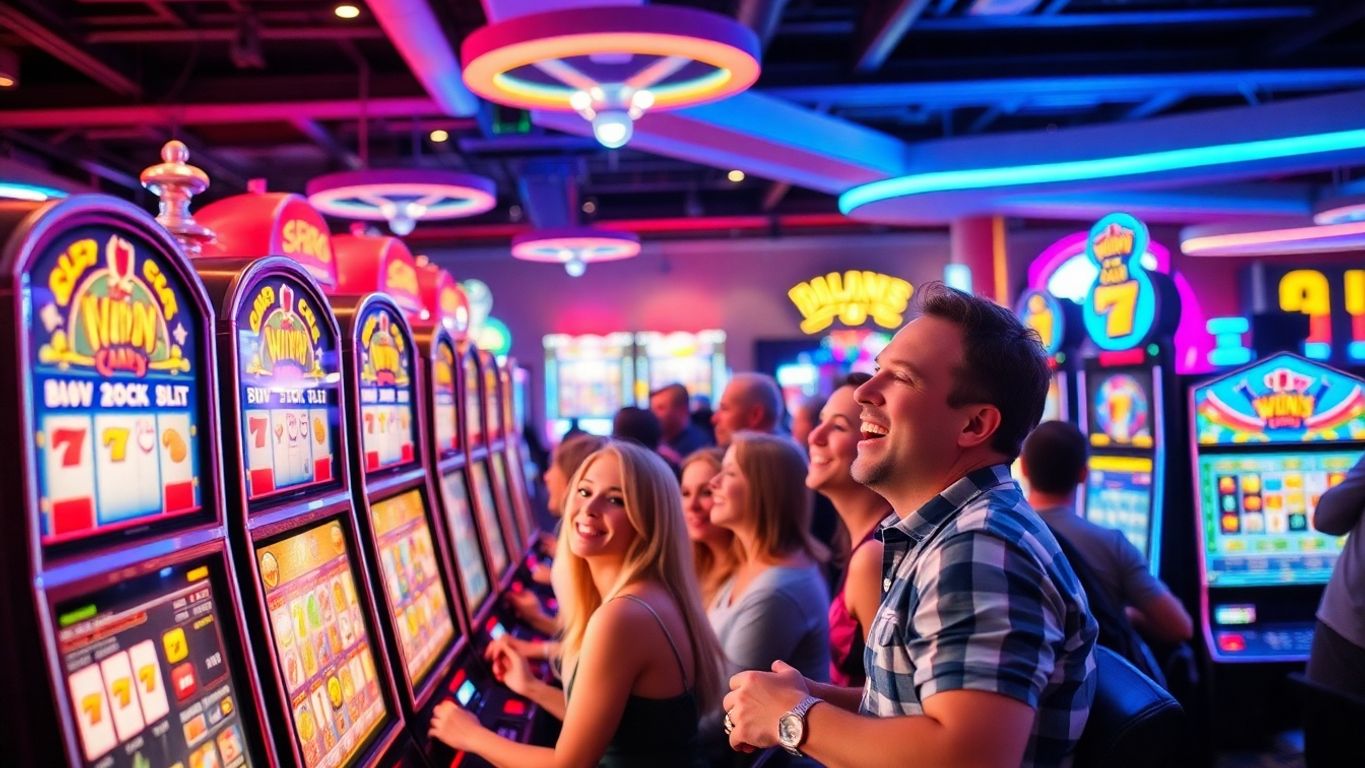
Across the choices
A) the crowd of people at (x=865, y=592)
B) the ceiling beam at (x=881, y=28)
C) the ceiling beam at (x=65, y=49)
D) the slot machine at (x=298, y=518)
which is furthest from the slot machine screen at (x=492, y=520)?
the ceiling beam at (x=65, y=49)

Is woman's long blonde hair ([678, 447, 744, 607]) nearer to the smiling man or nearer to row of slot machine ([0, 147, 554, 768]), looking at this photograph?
row of slot machine ([0, 147, 554, 768])

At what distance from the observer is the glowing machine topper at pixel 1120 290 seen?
484 centimetres

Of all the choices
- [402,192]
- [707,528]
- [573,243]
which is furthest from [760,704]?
[573,243]

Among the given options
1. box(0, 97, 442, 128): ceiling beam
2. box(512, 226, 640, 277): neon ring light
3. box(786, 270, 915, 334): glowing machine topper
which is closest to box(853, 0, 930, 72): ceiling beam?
box(0, 97, 442, 128): ceiling beam

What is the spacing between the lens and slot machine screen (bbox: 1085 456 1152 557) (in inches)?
183

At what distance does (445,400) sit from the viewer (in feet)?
11.9

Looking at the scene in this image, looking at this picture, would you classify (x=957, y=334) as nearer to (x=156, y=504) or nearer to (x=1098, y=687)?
(x=1098, y=687)

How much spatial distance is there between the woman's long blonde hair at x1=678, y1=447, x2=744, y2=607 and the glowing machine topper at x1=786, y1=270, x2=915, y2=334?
10.0 metres

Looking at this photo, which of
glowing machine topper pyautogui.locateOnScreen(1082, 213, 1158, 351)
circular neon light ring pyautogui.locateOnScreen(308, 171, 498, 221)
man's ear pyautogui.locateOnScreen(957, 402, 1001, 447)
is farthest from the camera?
circular neon light ring pyautogui.locateOnScreen(308, 171, 498, 221)

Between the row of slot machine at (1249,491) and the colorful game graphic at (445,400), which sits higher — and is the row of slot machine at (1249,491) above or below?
below

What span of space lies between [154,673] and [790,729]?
0.79m

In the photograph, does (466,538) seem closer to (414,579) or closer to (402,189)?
(414,579)

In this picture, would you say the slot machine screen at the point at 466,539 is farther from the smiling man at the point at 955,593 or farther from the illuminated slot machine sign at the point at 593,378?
the illuminated slot machine sign at the point at 593,378

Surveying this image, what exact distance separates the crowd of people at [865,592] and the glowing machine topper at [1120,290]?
1.43 m
